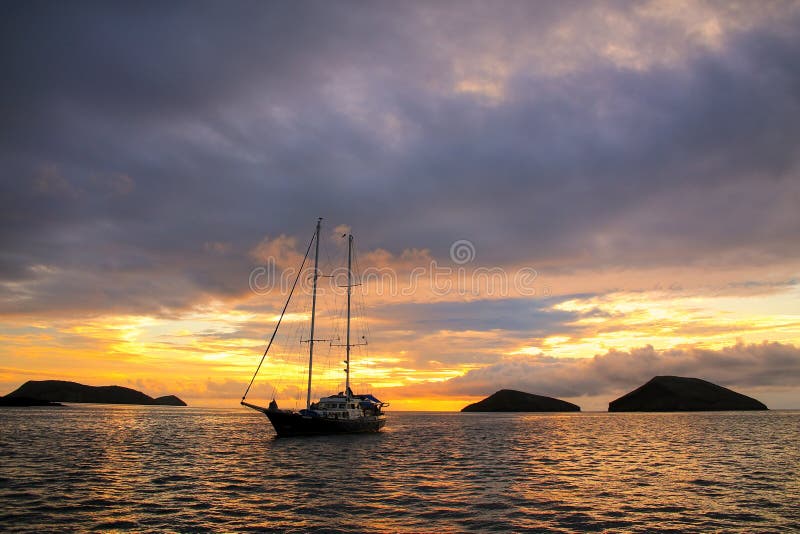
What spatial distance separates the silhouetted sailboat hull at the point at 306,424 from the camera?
7356cm

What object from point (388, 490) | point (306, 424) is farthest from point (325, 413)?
point (388, 490)

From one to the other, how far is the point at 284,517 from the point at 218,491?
9.49 meters

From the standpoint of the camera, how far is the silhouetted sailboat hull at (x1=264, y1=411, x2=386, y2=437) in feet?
241

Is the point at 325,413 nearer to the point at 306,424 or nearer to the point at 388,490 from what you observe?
the point at 306,424

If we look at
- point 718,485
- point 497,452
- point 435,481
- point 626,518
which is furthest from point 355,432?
point 626,518

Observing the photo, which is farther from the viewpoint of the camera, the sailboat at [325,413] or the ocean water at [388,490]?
the sailboat at [325,413]

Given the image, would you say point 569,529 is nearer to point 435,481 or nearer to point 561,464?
point 435,481

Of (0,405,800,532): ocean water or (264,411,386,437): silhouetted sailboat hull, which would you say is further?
(264,411,386,437): silhouetted sailboat hull

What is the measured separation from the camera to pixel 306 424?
75.8m

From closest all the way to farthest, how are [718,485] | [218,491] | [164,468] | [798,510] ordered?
[798,510], [218,491], [718,485], [164,468]

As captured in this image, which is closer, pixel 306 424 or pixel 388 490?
pixel 388 490

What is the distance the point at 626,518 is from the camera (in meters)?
27.9

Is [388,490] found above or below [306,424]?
below

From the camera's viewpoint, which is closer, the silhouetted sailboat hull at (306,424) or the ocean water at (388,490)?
the ocean water at (388,490)
